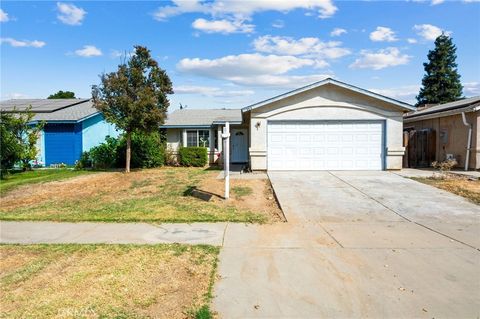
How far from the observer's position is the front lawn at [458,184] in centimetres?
1025

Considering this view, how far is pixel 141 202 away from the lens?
10008 mm

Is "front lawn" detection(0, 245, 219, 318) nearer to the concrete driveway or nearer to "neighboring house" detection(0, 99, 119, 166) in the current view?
the concrete driveway

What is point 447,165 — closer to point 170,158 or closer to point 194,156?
point 194,156

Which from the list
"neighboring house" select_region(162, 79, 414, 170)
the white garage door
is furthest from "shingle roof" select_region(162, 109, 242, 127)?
the white garage door

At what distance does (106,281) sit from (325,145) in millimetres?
13069

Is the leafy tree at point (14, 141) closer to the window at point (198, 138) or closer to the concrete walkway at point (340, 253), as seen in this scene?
the window at point (198, 138)

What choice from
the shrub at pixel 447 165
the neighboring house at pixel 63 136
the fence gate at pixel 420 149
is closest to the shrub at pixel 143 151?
the neighboring house at pixel 63 136

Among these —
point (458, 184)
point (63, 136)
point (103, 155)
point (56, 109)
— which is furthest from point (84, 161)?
point (458, 184)

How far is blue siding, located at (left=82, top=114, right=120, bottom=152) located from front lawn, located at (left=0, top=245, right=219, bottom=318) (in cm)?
1666

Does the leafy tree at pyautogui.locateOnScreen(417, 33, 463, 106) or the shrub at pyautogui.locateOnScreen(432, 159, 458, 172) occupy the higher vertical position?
the leafy tree at pyautogui.locateOnScreen(417, 33, 463, 106)

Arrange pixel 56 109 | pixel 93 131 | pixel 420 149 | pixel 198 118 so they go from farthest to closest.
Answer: pixel 198 118 → pixel 56 109 → pixel 93 131 → pixel 420 149

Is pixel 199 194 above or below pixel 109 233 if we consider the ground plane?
above

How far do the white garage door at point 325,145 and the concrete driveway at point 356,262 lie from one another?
6.49m

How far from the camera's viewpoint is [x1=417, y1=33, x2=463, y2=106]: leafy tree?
4116 centimetres
